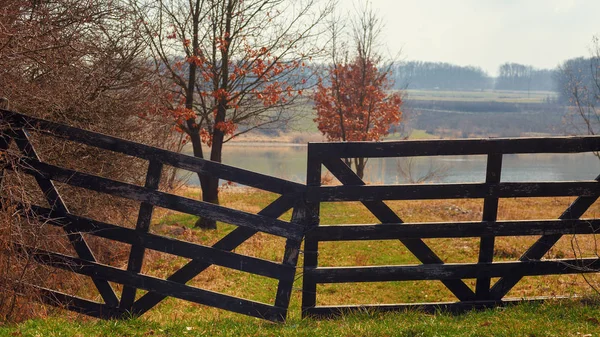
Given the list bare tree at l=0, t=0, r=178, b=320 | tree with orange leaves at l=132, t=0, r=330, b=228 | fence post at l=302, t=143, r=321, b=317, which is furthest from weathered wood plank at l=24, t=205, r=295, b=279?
tree with orange leaves at l=132, t=0, r=330, b=228

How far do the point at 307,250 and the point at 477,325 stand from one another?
194cm

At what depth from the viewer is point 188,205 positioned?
6.09 meters

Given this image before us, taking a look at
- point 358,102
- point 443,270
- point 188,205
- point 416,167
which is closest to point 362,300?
point 443,270

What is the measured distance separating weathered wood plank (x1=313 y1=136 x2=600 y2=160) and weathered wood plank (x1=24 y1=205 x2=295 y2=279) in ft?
4.44

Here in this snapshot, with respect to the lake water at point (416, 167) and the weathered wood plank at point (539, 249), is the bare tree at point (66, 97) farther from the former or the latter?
the lake water at point (416, 167)

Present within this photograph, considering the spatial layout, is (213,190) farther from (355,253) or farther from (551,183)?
(551,183)

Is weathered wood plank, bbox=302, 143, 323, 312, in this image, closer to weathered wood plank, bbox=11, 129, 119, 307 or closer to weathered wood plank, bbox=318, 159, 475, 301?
weathered wood plank, bbox=318, 159, 475, 301

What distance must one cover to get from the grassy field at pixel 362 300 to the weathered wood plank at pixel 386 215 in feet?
1.38

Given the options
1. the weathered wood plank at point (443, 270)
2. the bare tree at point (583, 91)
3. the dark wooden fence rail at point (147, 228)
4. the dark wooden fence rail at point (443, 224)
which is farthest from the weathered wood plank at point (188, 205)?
the bare tree at point (583, 91)

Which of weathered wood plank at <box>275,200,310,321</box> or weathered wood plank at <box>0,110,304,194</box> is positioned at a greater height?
weathered wood plank at <box>0,110,304,194</box>

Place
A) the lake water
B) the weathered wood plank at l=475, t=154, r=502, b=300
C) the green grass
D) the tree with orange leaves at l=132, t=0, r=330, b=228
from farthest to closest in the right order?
the lake water, the tree with orange leaves at l=132, t=0, r=330, b=228, the weathered wood plank at l=475, t=154, r=502, b=300, the green grass

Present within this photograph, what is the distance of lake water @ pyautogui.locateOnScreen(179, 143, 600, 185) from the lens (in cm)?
4266

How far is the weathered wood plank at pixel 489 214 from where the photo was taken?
6418 millimetres

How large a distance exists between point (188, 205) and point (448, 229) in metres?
2.98
